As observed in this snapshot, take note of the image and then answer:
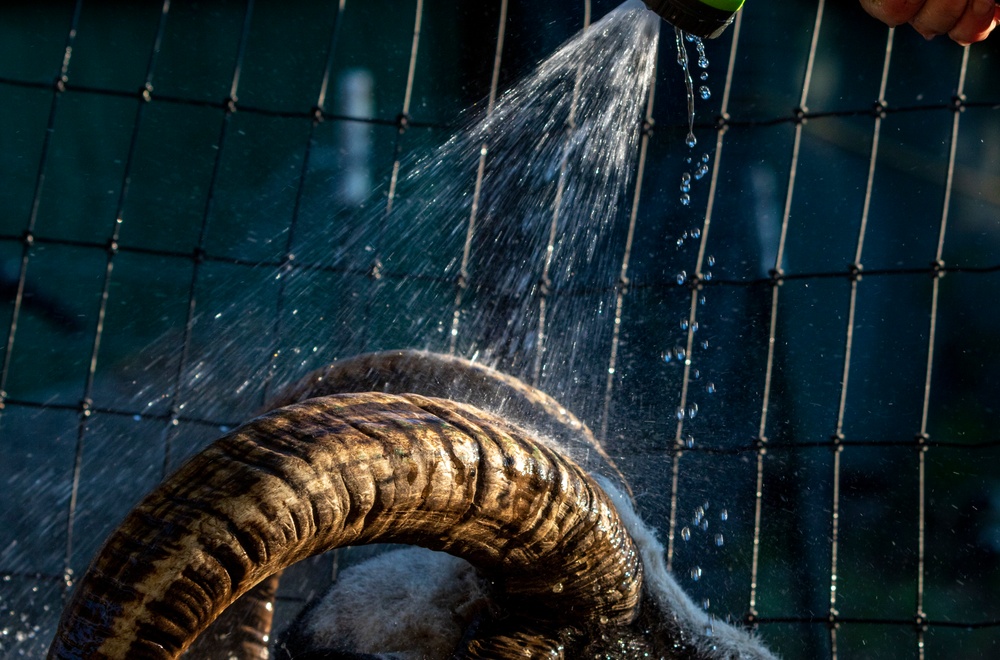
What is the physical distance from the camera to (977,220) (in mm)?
4980

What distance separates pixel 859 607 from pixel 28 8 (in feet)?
15.7

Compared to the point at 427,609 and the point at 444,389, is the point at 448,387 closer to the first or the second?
the point at 444,389

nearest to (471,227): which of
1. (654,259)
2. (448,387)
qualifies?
(448,387)

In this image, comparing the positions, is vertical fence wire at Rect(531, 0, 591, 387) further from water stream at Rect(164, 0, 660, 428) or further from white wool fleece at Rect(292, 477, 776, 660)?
white wool fleece at Rect(292, 477, 776, 660)

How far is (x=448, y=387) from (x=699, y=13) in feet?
2.24

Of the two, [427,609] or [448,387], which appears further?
[448,387]

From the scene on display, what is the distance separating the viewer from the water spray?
4.39 ft

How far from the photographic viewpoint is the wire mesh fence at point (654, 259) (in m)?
4.51

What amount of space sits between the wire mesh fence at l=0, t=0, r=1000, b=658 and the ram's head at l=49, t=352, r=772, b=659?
2.90 meters

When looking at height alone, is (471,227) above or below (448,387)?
above

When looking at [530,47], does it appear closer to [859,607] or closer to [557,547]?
[859,607]

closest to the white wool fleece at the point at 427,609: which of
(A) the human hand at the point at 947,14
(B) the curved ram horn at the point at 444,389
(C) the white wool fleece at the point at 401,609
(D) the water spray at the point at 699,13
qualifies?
(C) the white wool fleece at the point at 401,609

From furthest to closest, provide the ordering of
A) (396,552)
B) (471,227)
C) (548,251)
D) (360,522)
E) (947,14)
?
(548,251)
(471,227)
(947,14)
(396,552)
(360,522)

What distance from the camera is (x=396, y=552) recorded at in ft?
4.70
